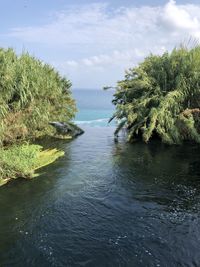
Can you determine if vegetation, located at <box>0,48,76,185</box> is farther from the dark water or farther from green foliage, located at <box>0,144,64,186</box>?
the dark water

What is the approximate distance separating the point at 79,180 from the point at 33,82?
29.0ft

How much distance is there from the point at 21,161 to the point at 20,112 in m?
5.26

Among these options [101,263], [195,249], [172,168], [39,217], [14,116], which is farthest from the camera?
[14,116]

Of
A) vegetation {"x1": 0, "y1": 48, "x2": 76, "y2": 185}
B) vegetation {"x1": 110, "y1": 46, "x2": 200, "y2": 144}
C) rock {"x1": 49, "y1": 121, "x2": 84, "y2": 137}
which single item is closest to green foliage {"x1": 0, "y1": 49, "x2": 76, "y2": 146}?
vegetation {"x1": 0, "y1": 48, "x2": 76, "y2": 185}

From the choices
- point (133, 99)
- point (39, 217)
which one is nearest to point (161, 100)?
point (133, 99)

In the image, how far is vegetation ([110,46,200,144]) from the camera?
30.2 metres

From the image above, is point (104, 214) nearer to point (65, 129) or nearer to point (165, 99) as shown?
point (165, 99)

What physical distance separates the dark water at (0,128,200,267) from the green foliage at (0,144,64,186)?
719 millimetres

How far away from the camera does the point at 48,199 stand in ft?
57.8

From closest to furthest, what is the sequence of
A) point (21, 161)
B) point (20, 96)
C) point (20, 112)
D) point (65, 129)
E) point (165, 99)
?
1. point (21, 161)
2. point (20, 96)
3. point (20, 112)
4. point (165, 99)
5. point (65, 129)

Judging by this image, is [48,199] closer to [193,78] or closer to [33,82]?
[33,82]

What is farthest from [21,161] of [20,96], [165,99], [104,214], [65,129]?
[65,129]

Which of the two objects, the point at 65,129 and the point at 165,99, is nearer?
the point at 165,99

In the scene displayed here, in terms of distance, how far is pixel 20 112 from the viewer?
25.5 m
